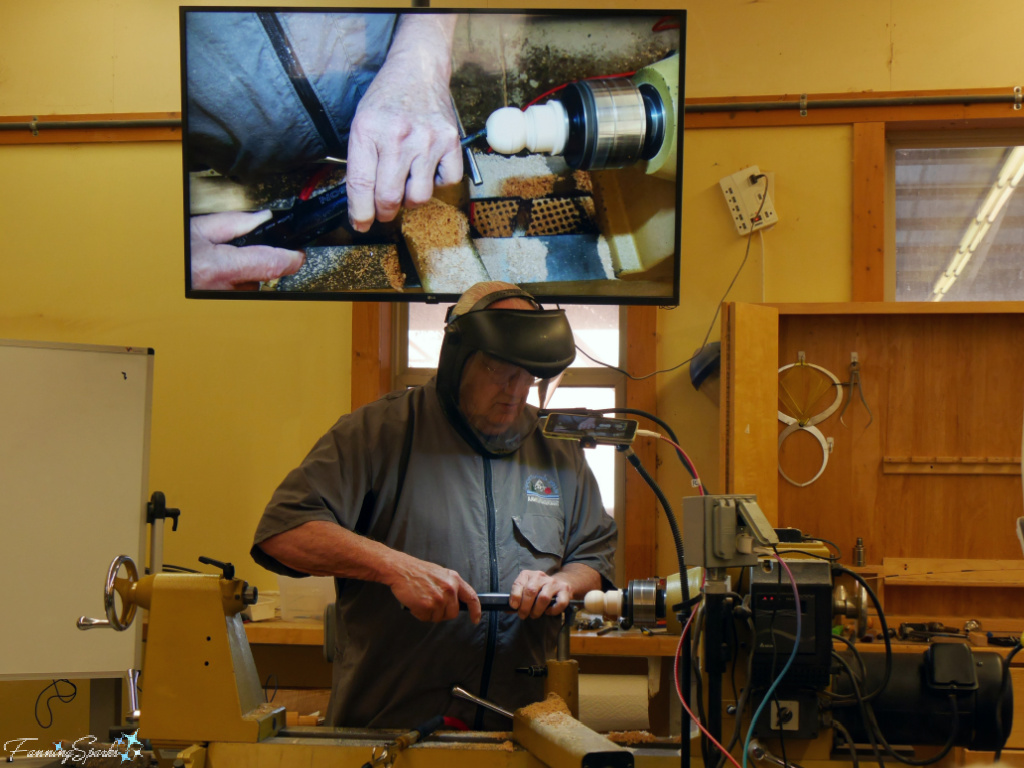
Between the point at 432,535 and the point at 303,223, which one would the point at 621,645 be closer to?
the point at 432,535

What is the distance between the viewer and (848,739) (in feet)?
4.22

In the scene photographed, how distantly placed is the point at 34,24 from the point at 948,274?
377 cm

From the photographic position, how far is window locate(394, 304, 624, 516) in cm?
347

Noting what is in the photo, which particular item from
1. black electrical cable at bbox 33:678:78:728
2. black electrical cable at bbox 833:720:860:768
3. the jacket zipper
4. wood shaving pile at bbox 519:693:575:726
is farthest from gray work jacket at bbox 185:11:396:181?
black electrical cable at bbox 33:678:78:728

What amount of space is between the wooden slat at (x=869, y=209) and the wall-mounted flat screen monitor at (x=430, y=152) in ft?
3.51

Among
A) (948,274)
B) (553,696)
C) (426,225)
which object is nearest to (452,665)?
(553,696)

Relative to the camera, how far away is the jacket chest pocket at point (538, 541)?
1823 millimetres

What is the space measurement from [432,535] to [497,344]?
1.33 feet

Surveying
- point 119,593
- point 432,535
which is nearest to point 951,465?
point 432,535

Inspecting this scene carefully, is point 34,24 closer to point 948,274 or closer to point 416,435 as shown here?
point 416,435

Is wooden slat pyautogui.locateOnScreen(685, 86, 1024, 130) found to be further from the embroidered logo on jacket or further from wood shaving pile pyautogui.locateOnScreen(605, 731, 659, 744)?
wood shaving pile pyautogui.locateOnScreen(605, 731, 659, 744)

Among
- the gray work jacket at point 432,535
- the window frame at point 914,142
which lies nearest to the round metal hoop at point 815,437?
the window frame at point 914,142

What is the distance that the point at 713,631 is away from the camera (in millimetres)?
1194

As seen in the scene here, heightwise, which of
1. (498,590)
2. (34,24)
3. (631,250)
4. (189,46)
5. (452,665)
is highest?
(34,24)
